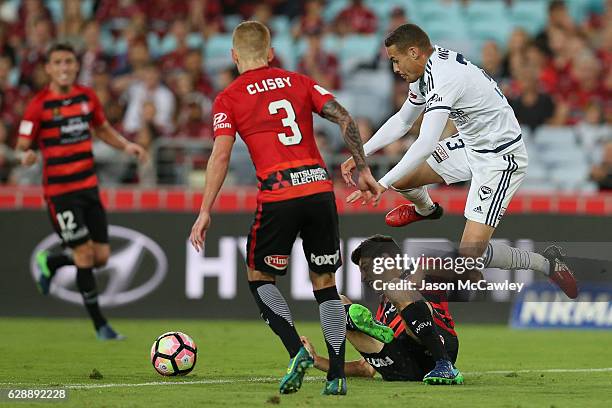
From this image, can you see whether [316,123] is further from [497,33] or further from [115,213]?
[497,33]

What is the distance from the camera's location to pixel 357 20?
18.0m

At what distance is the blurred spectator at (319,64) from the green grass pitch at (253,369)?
13.7ft

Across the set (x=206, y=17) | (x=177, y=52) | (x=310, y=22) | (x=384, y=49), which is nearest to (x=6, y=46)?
(x=177, y=52)

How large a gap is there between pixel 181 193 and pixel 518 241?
3907 mm

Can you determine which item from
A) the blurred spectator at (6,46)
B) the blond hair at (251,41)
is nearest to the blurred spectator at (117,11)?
the blurred spectator at (6,46)

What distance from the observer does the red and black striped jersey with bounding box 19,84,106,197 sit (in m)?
11.7

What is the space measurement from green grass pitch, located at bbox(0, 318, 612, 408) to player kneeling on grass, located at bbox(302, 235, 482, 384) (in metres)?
0.16

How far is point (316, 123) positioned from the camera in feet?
50.6

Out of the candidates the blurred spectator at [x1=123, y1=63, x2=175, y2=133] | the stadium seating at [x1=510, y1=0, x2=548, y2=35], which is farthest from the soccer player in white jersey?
the stadium seating at [x1=510, y1=0, x2=548, y2=35]

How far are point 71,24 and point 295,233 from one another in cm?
1112

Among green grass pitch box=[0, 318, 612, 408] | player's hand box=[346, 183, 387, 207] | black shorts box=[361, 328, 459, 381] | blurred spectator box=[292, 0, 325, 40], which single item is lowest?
green grass pitch box=[0, 318, 612, 408]

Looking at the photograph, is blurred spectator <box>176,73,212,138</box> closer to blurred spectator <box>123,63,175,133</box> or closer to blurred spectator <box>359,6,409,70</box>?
blurred spectator <box>123,63,175,133</box>

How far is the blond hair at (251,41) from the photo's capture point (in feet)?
24.8

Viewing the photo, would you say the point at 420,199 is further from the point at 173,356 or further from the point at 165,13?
the point at 165,13
